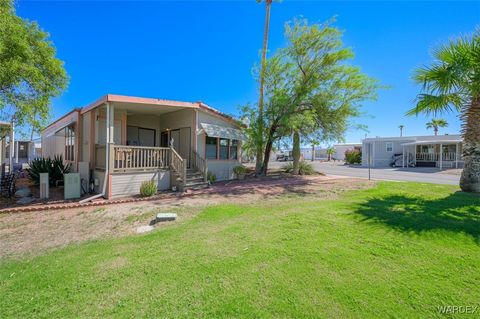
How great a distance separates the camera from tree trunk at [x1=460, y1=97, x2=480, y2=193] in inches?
294

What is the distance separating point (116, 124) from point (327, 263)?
463 inches

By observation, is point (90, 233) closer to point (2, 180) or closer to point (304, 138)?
point (2, 180)

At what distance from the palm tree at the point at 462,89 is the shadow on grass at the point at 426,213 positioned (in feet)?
4.35

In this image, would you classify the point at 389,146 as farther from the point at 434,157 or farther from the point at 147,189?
the point at 147,189

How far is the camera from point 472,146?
300 inches

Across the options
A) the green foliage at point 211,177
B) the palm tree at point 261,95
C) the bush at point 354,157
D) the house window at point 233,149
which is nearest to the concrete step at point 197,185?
the green foliage at point 211,177

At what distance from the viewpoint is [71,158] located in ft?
41.5

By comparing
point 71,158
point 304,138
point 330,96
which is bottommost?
point 71,158

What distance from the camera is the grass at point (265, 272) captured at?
8.20ft

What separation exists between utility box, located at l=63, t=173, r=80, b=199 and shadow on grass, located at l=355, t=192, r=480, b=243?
10.3m

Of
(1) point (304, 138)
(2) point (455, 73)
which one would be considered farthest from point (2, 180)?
(2) point (455, 73)

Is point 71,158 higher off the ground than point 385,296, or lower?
higher

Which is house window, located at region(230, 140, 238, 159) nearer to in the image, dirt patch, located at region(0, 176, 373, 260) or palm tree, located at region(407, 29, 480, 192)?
dirt patch, located at region(0, 176, 373, 260)

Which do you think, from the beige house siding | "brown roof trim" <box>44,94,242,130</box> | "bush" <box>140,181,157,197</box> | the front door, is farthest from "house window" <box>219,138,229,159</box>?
"bush" <box>140,181,157,197</box>
